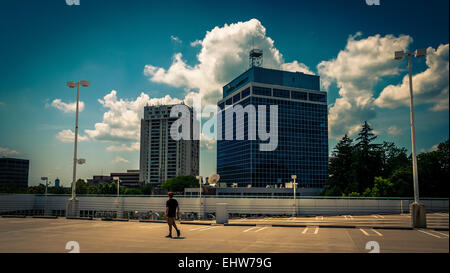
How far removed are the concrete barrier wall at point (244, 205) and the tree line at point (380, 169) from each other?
674 inches

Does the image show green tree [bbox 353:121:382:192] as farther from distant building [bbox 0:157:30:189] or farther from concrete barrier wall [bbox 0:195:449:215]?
distant building [bbox 0:157:30:189]

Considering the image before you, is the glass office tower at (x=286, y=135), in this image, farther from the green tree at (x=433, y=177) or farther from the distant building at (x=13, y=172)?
the distant building at (x=13, y=172)

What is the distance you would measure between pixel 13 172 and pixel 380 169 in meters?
118

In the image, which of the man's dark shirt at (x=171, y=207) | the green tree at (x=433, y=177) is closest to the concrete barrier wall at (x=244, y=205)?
the man's dark shirt at (x=171, y=207)

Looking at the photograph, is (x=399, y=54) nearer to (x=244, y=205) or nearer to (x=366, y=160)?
(x=244, y=205)

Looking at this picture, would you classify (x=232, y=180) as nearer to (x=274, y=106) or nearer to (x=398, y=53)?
(x=274, y=106)

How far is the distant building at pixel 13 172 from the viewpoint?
362 feet


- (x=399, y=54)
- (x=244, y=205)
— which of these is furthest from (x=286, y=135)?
(x=399, y=54)

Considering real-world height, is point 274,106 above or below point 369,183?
above

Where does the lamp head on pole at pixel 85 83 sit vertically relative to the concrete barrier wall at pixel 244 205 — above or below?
above
